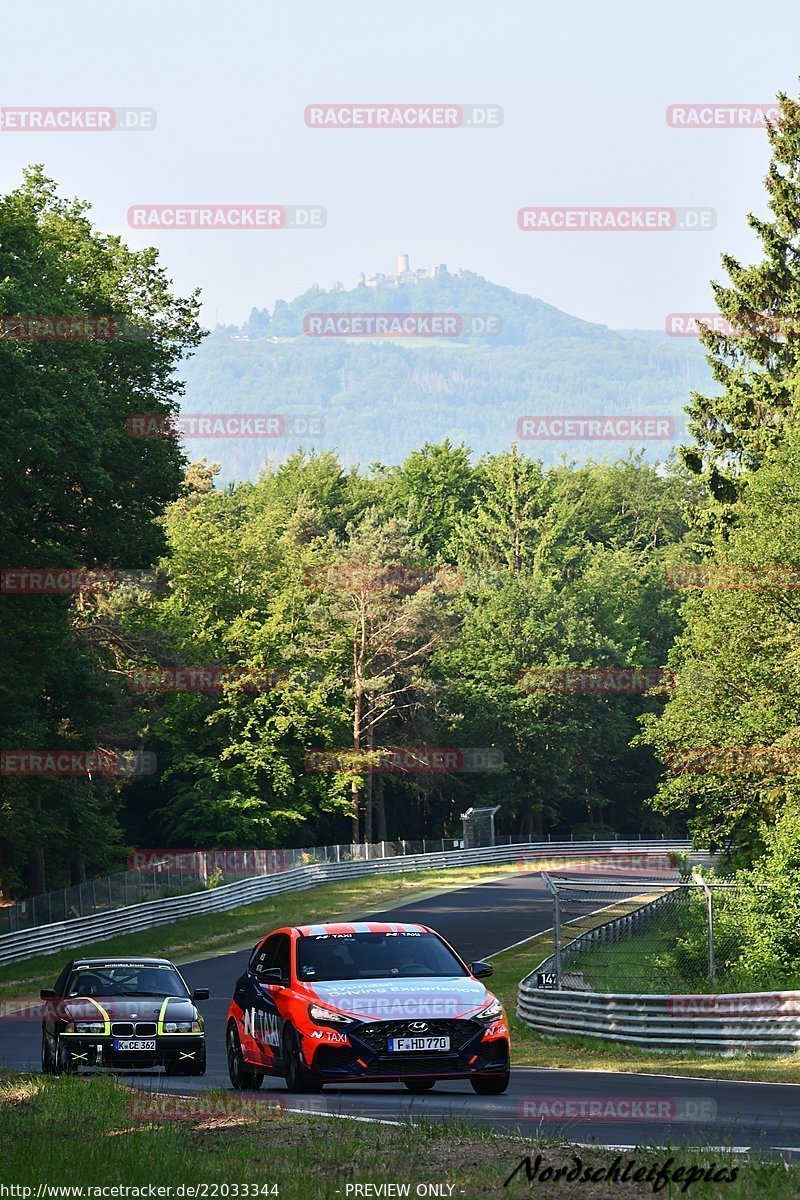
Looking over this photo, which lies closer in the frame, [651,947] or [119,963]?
[119,963]

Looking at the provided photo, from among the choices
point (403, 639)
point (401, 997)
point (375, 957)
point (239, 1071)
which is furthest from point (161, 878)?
point (401, 997)

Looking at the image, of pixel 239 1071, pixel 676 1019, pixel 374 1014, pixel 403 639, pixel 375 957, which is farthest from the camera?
pixel 403 639

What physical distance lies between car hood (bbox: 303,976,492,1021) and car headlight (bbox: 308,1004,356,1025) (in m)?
0.05

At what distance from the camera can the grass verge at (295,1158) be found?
9188mm

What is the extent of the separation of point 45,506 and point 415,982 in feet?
94.1

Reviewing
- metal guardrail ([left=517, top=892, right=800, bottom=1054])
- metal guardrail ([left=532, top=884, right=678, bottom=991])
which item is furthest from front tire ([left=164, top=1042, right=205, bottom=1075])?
metal guardrail ([left=532, top=884, right=678, bottom=991])

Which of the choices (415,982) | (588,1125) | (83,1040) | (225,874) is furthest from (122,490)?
(588,1125)

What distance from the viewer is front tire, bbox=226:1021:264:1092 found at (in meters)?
16.7

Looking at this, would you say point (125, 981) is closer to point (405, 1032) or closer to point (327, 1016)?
point (327, 1016)

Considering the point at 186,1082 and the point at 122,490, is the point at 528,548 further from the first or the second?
the point at 186,1082

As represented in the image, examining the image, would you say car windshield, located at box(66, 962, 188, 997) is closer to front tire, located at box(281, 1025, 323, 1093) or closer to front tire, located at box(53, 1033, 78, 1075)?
front tire, located at box(53, 1033, 78, 1075)

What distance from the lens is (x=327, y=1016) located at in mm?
14961

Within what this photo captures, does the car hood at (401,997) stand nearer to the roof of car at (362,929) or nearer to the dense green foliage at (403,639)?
the roof of car at (362,929)

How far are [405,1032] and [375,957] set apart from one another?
138 centimetres
